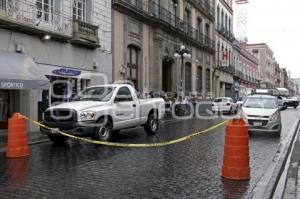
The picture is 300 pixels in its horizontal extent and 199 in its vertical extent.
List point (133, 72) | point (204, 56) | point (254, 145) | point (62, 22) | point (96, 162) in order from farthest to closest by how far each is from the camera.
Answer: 1. point (204, 56)
2. point (133, 72)
3. point (62, 22)
4. point (254, 145)
5. point (96, 162)

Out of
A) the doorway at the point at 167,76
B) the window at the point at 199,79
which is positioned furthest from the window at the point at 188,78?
the doorway at the point at 167,76

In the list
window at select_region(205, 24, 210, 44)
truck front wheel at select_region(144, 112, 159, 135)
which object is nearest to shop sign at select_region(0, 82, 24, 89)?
truck front wheel at select_region(144, 112, 159, 135)

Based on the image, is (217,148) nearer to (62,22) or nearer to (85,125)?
(85,125)

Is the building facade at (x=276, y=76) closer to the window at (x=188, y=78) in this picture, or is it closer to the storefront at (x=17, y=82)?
the window at (x=188, y=78)

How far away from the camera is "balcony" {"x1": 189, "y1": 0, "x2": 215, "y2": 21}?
46803 millimetres

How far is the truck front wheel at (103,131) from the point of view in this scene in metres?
14.0

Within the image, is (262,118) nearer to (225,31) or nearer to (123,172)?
(123,172)

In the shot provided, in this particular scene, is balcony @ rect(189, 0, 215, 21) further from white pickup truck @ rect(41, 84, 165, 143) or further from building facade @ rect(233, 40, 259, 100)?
white pickup truck @ rect(41, 84, 165, 143)

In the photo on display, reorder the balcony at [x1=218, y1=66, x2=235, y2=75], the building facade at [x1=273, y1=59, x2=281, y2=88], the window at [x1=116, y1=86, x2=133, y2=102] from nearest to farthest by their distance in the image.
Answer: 1. the window at [x1=116, y1=86, x2=133, y2=102]
2. the balcony at [x1=218, y1=66, x2=235, y2=75]
3. the building facade at [x1=273, y1=59, x2=281, y2=88]

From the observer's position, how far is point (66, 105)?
14188 mm

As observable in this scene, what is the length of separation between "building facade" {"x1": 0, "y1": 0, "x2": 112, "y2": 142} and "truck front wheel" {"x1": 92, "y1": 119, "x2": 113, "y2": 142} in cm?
565

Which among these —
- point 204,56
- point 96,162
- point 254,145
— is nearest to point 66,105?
point 96,162

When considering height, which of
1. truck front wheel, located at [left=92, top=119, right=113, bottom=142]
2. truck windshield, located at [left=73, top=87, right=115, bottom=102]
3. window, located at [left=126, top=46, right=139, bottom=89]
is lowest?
Result: truck front wheel, located at [left=92, top=119, right=113, bottom=142]

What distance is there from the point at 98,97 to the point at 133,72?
16.0 m
